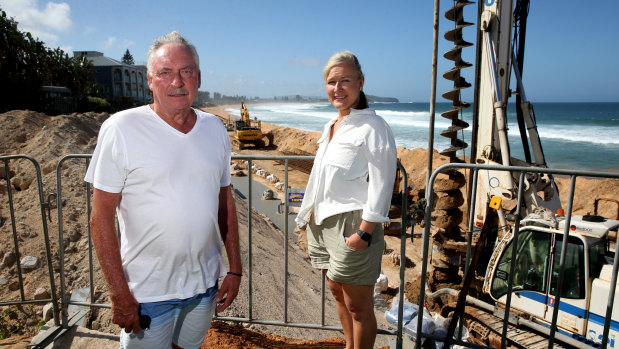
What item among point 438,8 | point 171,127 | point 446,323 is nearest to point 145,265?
point 171,127

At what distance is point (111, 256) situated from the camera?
1685 millimetres

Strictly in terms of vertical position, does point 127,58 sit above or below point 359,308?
above

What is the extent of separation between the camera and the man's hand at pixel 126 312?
1.69 meters

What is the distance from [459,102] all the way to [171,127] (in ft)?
22.3

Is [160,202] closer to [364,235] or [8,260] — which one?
[364,235]

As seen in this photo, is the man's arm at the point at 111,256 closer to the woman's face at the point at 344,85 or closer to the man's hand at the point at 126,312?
the man's hand at the point at 126,312

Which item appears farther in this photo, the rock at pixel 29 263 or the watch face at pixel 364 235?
the rock at pixel 29 263

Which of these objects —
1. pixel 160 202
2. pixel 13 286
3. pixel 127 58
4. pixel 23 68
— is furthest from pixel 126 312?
pixel 127 58

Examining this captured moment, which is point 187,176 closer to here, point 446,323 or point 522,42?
point 446,323

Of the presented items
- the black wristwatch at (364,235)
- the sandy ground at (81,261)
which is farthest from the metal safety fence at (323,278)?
the black wristwatch at (364,235)

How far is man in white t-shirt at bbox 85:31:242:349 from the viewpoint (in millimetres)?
1643

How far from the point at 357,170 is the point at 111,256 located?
1303 millimetres

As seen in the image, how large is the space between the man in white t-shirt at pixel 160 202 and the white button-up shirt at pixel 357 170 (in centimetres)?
66

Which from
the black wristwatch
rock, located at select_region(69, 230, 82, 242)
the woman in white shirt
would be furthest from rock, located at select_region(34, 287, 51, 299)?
the black wristwatch
